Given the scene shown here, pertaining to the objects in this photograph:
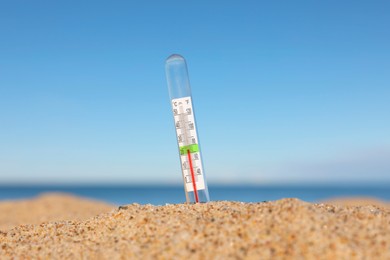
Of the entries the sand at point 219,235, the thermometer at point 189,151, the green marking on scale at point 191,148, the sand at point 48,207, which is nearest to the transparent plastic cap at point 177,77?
the thermometer at point 189,151

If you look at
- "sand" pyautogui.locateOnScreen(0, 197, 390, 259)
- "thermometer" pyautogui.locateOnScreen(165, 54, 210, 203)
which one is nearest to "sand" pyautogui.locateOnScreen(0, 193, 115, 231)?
"thermometer" pyautogui.locateOnScreen(165, 54, 210, 203)

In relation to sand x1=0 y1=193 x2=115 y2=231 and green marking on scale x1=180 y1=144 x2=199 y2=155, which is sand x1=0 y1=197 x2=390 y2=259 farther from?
sand x1=0 y1=193 x2=115 y2=231

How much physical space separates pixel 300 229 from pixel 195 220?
3.38ft

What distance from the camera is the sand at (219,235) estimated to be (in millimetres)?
3395

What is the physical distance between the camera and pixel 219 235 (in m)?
3.75

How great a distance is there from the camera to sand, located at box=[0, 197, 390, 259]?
339cm

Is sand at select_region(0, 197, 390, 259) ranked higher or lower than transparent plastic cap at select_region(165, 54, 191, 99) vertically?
lower

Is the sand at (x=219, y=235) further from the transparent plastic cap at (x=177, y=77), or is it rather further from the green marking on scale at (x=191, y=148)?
the transparent plastic cap at (x=177, y=77)

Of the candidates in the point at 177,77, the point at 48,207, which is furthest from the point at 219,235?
the point at 48,207

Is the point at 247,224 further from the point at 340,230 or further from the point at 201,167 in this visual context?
the point at 201,167

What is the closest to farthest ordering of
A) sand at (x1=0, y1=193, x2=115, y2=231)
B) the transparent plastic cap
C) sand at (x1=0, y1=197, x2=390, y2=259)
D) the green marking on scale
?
sand at (x1=0, y1=197, x2=390, y2=259) → the green marking on scale → the transparent plastic cap → sand at (x1=0, y1=193, x2=115, y2=231)

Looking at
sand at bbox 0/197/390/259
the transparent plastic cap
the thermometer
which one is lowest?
sand at bbox 0/197/390/259

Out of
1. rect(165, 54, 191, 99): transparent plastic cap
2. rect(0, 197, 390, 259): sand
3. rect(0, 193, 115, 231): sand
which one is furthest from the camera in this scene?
rect(0, 193, 115, 231): sand

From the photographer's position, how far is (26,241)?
5047 mm
